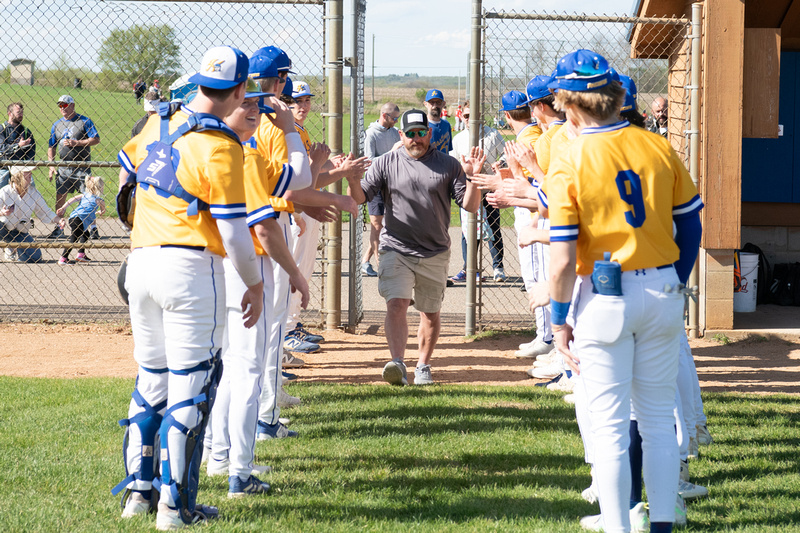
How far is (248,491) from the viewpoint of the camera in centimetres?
394

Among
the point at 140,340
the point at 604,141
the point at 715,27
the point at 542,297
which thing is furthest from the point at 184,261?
the point at 715,27

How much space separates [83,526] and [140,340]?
0.85 m

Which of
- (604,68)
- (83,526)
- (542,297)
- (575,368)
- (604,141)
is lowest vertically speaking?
(83,526)

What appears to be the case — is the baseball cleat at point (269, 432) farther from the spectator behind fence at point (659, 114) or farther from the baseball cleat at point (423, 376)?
the spectator behind fence at point (659, 114)

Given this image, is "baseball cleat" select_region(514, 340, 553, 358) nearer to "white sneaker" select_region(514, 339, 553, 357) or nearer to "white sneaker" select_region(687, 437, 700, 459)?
"white sneaker" select_region(514, 339, 553, 357)

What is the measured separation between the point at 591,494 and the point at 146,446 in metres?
2.09

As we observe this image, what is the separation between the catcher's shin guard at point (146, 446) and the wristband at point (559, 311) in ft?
5.63

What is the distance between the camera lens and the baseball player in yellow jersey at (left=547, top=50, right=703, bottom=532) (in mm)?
2965

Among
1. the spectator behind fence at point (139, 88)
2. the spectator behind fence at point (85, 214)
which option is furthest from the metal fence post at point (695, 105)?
the spectator behind fence at point (85, 214)

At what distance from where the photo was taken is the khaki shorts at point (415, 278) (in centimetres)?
644

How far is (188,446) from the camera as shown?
3354mm

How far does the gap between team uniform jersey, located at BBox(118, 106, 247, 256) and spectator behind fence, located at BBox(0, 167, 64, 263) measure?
8.92 m

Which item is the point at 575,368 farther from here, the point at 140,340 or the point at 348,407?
the point at 348,407

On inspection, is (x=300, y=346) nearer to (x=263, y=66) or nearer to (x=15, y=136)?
(x=263, y=66)
